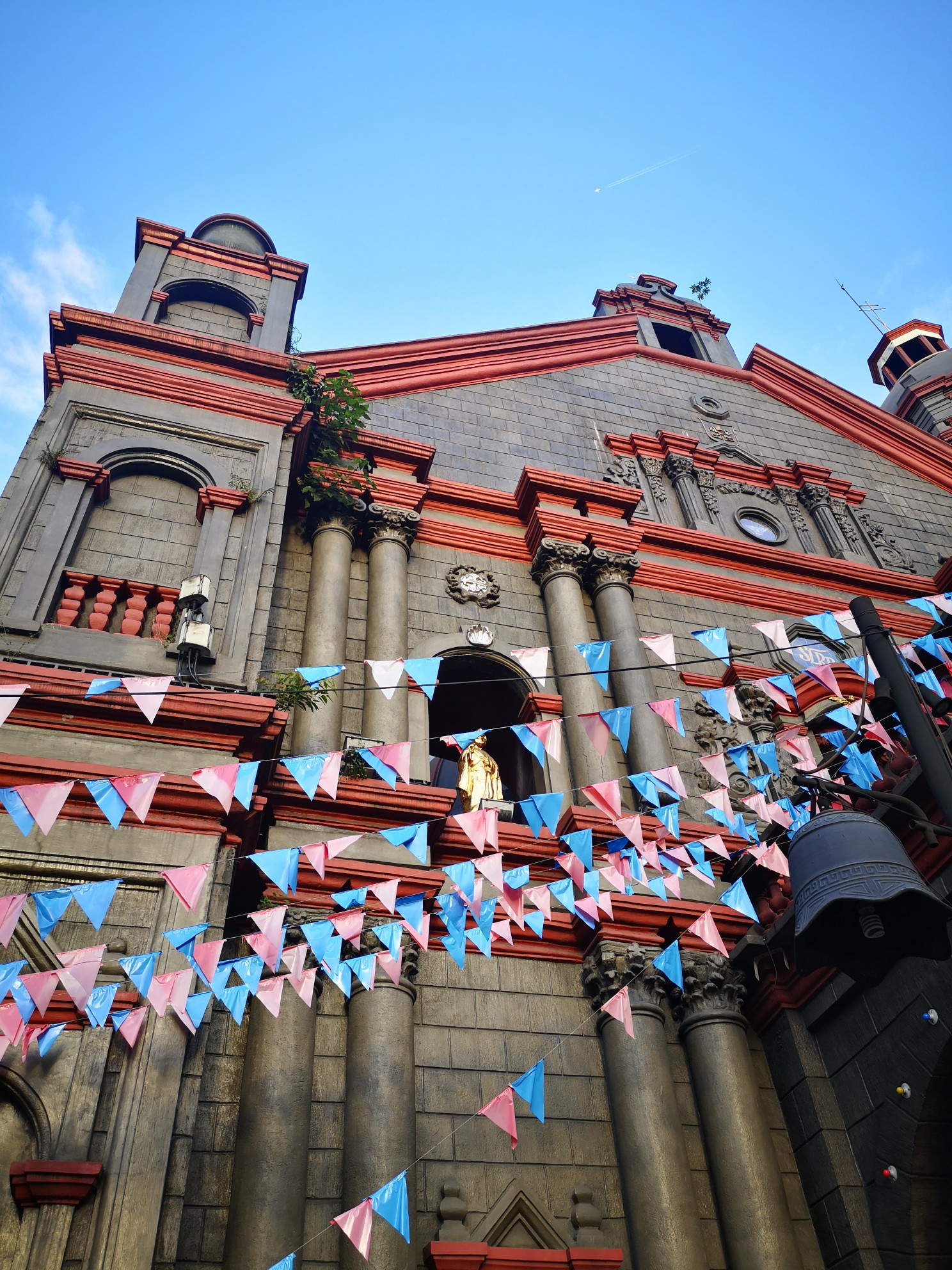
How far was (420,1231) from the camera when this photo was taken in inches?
285

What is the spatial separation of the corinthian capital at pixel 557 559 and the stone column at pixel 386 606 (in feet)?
5.19

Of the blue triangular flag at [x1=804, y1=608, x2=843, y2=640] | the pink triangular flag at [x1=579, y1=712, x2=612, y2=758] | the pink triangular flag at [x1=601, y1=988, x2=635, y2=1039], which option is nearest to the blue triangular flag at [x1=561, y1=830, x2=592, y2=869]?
the pink triangular flag at [x1=579, y1=712, x2=612, y2=758]

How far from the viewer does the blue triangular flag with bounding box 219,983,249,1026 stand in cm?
667

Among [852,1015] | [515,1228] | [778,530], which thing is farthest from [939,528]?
[515,1228]

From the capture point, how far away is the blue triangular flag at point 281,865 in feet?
22.6

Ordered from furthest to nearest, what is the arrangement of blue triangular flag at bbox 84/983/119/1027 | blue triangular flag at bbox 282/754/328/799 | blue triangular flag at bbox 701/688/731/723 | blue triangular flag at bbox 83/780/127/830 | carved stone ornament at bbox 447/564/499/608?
carved stone ornament at bbox 447/564/499/608 < blue triangular flag at bbox 701/688/731/723 < blue triangular flag at bbox 282/754/328/799 < blue triangular flag at bbox 83/780/127/830 < blue triangular flag at bbox 84/983/119/1027

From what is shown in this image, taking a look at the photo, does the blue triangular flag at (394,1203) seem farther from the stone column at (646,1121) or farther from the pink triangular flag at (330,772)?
the pink triangular flag at (330,772)

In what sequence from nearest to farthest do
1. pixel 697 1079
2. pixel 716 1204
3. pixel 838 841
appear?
pixel 838 841 < pixel 716 1204 < pixel 697 1079

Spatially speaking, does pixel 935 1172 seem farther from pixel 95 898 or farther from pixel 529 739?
pixel 95 898

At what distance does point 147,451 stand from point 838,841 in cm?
818

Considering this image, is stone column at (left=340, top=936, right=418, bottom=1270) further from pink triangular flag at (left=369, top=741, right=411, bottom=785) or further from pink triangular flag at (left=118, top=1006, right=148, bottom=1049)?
pink triangular flag at (left=118, top=1006, right=148, bottom=1049)

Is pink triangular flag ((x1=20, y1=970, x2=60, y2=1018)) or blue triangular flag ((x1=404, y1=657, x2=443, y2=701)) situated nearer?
pink triangular flag ((x1=20, y1=970, x2=60, y2=1018))

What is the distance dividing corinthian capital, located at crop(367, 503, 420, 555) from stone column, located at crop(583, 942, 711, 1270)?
5355 mm

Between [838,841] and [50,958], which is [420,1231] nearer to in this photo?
[50,958]
